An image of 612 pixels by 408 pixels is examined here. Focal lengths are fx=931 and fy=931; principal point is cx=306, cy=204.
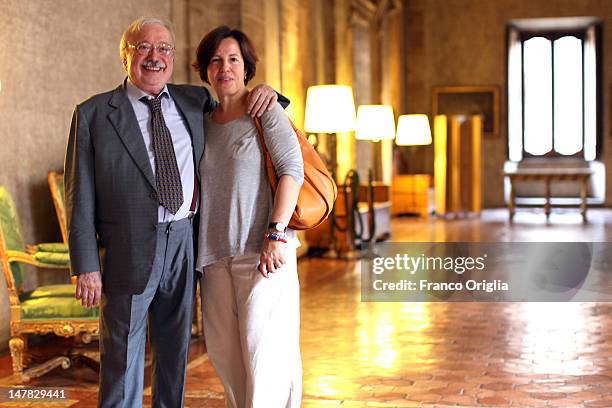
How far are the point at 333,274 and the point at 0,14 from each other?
188 inches

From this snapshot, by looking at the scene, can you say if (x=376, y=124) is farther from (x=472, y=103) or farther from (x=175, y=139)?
(x=472, y=103)

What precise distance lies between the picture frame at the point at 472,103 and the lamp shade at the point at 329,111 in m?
12.4

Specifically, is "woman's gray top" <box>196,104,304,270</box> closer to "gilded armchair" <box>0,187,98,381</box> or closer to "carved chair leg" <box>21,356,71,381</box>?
"gilded armchair" <box>0,187,98,381</box>

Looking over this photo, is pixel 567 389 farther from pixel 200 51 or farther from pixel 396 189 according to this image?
pixel 396 189

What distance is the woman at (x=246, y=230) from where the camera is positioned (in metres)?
2.92

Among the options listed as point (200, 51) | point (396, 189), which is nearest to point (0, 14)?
point (200, 51)

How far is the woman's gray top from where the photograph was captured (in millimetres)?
2928

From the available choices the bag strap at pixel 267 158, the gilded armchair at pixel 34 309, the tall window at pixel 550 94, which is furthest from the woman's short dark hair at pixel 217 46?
the tall window at pixel 550 94

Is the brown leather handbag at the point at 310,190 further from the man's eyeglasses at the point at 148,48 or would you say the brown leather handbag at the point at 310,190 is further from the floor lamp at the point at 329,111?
the floor lamp at the point at 329,111

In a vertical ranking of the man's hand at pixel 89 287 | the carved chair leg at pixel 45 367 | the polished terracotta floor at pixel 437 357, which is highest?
the man's hand at pixel 89 287

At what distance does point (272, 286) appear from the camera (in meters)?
2.99

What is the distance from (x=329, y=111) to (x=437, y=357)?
4.20 meters

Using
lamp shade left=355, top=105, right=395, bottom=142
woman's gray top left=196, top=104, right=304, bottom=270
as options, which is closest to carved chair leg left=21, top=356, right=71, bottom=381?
woman's gray top left=196, top=104, right=304, bottom=270

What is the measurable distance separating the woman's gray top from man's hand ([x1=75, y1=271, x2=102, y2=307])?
0.34m
